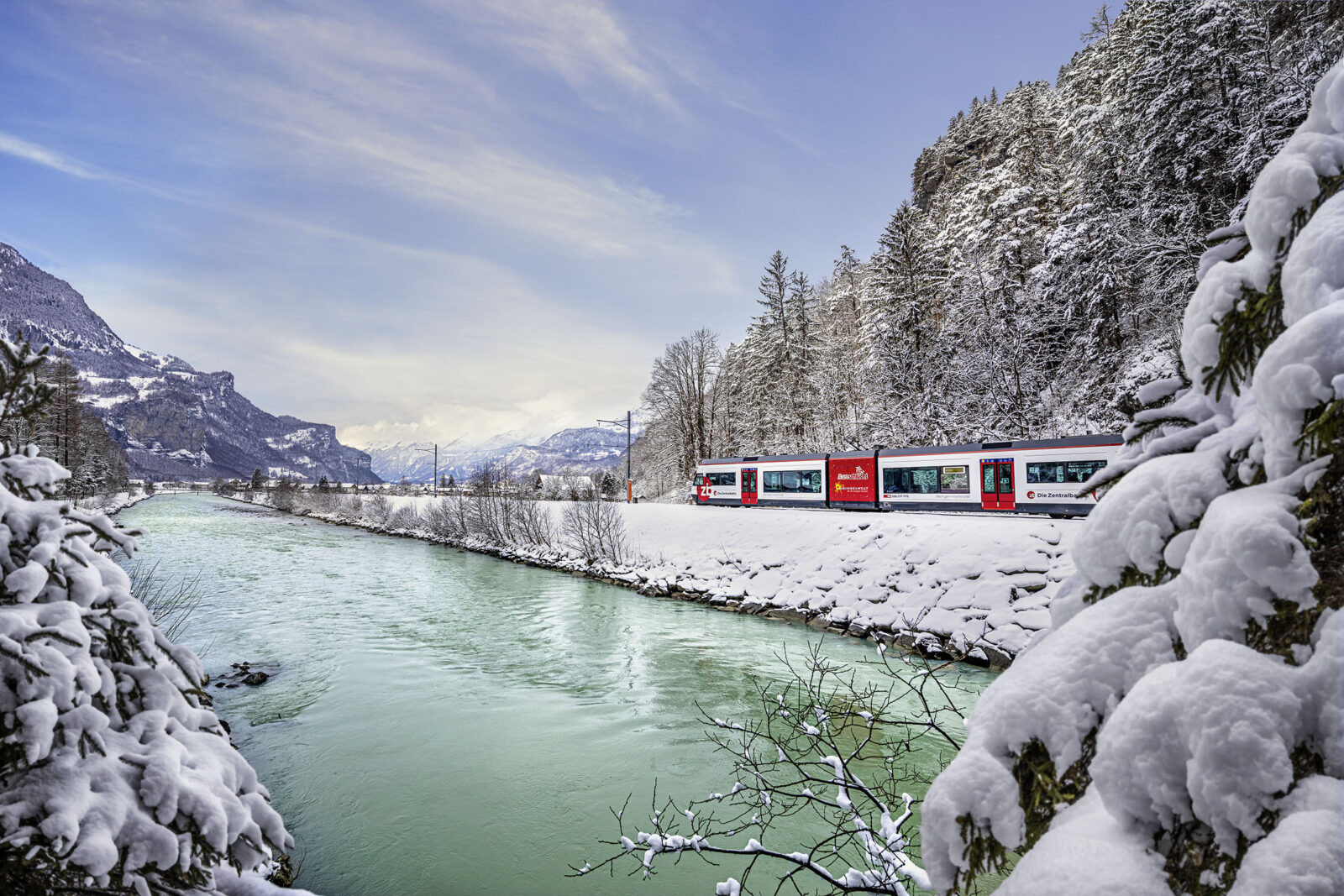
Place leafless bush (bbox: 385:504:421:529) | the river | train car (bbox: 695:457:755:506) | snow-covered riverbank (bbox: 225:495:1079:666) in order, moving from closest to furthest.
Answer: the river
snow-covered riverbank (bbox: 225:495:1079:666)
train car (bbox: 695:457:755:506)
leafless bush (bbox: 385:504:421:529)

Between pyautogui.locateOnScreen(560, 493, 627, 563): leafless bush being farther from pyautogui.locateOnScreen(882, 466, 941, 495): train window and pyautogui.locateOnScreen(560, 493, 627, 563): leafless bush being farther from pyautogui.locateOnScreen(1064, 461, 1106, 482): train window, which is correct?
pyautogui.locateOnScreen(1064, 461, 1106, 482): train window

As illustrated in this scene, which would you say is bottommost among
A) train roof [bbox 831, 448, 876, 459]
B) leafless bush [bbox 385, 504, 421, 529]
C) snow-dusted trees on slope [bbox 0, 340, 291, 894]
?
leafless bush [bbox 385, 504, 421, 529]

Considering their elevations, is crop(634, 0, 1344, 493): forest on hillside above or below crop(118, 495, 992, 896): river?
above

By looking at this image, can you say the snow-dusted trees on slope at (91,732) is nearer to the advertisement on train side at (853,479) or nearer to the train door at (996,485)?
the train door at (996,485)

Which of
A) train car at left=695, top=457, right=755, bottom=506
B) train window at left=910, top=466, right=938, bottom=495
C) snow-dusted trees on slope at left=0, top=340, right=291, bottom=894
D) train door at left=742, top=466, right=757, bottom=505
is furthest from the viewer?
train car at left=695, top=457, right=755, bottom=506

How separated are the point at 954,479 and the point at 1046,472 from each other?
Result: 3153 mm

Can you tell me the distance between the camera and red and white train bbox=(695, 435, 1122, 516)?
2059 cm

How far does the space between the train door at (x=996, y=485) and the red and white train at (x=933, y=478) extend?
0.09ft

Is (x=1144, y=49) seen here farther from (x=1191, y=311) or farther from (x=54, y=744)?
(x=54, y=744)

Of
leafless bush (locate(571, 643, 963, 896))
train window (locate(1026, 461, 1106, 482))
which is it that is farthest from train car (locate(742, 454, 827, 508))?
leafless bush (locate(571, 643, 963, 896))

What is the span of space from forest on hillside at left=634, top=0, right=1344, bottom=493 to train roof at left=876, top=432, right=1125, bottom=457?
4.47 feet

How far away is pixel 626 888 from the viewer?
6.41 metres

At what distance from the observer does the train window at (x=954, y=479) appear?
76.0ft

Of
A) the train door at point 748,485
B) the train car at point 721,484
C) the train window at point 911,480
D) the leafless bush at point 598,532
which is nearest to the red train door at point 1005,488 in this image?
the train window at point 911,480
